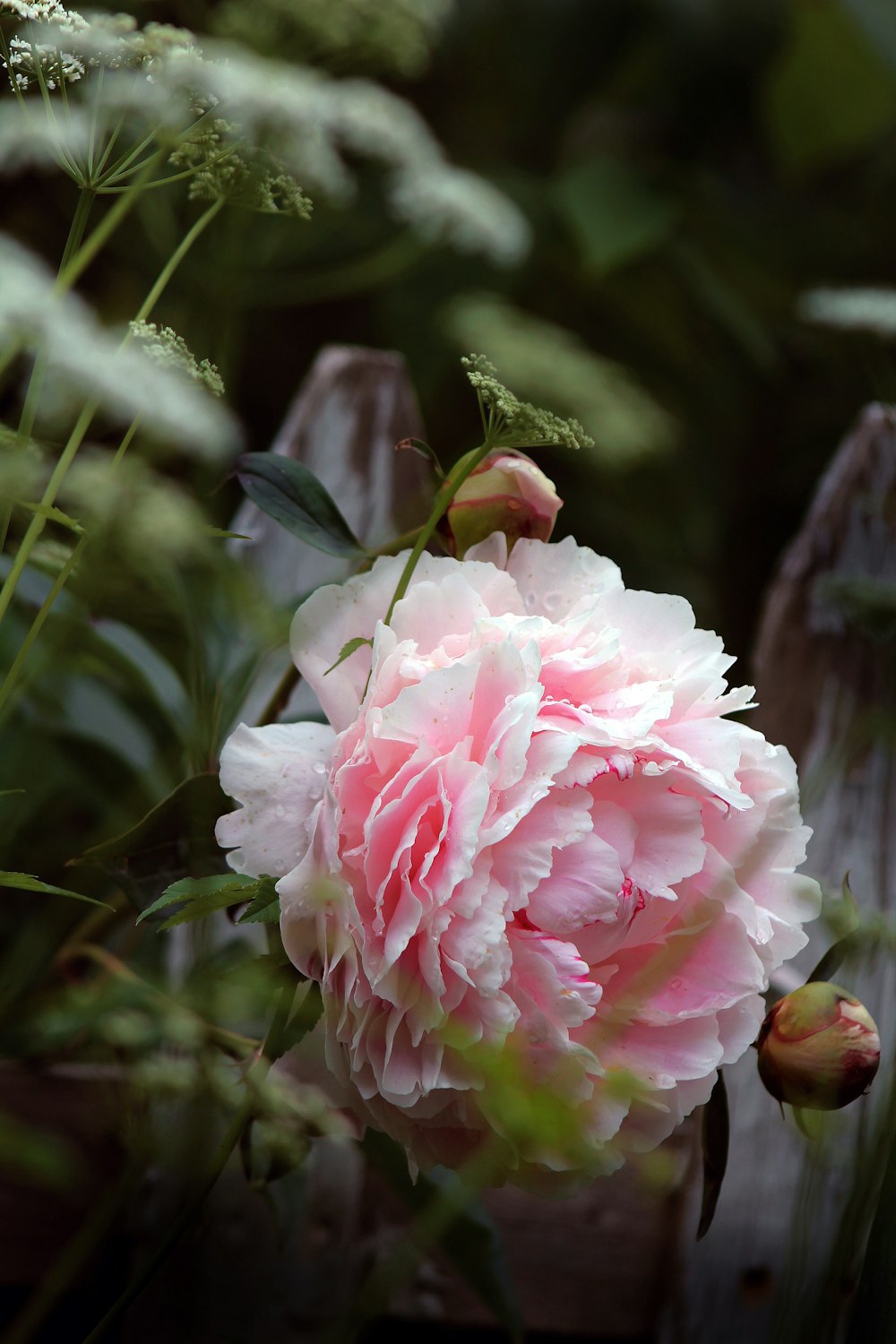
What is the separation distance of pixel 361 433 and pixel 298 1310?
0.42 metres

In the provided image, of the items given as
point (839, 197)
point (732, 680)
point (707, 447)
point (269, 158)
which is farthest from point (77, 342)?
point (839, 197)

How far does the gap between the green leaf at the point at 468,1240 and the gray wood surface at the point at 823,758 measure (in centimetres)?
17

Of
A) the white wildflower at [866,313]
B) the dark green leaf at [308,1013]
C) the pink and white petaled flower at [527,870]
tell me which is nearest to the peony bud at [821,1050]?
the pink and white petaled flower at [527,870]

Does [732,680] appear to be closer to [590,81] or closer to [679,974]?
[679,974]

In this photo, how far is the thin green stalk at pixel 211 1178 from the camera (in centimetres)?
23

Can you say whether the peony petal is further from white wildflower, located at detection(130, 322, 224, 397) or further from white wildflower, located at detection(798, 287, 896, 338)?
white wildflower, located at detection(798, 287, 896, 338)

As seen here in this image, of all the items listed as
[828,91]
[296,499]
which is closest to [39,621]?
[296,499]

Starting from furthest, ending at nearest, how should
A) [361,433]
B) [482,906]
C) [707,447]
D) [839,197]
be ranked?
[839,197] → [707,447] → [361,433] → [482,906]

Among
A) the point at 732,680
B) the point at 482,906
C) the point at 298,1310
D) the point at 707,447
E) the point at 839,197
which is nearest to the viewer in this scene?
the point at 482,906

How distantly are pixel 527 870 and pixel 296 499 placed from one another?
0.48 feet

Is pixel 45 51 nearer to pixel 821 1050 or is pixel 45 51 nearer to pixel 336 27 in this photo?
pixel 821 1050

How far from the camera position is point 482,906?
0.26 metres

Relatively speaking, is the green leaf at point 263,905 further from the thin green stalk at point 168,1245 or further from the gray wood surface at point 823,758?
the gray wood surface at point 823,758

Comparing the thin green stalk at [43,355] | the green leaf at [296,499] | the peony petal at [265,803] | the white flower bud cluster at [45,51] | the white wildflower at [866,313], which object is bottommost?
the peony petal at [265,803]
